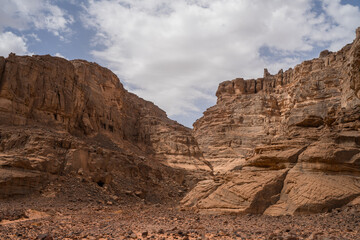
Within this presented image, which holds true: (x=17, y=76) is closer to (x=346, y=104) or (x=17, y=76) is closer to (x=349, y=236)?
(x=346, y=104)

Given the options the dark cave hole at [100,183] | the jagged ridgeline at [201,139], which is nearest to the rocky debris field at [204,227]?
the jagged ridgeline at [201,139]

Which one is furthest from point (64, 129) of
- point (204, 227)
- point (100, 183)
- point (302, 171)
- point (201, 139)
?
point (201, 139)

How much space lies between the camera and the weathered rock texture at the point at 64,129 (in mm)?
24781

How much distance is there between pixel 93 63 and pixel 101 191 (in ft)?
93.7

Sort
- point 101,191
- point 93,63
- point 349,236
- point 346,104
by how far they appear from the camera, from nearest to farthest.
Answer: point 349,236 → point 346,104 → point 101,191 → point 93,63

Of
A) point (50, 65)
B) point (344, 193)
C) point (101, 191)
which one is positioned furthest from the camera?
point (50, 65)

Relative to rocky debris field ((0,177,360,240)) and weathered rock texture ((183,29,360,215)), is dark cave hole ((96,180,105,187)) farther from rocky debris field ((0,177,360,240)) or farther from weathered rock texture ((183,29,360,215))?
weathered rock texture ((183,29,360,215))

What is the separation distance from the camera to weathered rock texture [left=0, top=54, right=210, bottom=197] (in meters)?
24.8

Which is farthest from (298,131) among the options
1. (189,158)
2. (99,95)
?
(189,158)

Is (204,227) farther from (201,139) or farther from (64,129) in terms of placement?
(201,139)

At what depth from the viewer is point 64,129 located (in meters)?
34.6

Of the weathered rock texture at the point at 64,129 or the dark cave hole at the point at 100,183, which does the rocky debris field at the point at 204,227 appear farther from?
the dark cave hole at the point at 100,183

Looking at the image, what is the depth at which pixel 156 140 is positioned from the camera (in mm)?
58625

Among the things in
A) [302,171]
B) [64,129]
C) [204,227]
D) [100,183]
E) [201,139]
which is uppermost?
[201,139]
